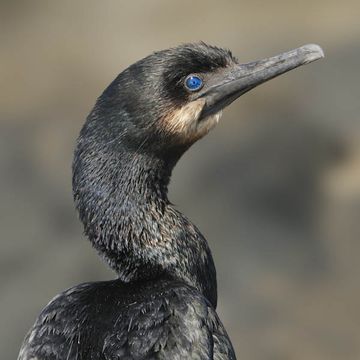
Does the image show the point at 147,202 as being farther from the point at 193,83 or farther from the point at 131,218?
the point at 193,83

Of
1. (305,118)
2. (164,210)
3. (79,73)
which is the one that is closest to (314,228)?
(305,118)

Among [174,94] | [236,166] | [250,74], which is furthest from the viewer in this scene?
[236,166]

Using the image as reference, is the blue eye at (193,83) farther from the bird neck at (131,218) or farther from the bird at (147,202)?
the bird neck at (131,218)

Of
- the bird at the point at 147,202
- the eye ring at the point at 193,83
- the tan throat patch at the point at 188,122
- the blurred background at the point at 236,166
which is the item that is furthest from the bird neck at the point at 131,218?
the blurred background at the point at 236,166

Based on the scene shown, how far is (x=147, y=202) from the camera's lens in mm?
3389

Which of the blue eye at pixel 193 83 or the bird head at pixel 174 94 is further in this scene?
the blue eye at pixel 193 83

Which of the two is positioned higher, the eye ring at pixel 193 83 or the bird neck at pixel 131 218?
the eye ring at pixel 193 83

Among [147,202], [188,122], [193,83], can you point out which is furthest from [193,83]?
[147,202]

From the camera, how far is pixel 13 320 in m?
6.14

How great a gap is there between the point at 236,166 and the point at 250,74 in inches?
122

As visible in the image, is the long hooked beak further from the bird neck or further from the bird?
the bird neck

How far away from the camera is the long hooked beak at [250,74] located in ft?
11.4

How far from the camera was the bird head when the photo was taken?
3295 millimetres

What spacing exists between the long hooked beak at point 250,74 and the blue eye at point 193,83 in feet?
0.10
